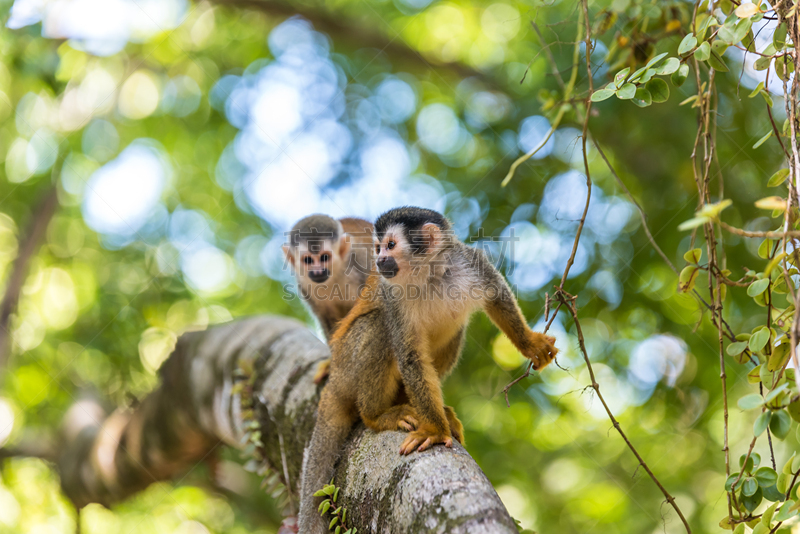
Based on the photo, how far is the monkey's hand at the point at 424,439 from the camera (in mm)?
1943

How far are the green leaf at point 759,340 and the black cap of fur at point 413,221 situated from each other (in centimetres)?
157

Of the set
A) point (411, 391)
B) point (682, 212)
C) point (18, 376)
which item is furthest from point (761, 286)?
point (18, 376)

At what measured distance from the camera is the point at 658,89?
1.86m

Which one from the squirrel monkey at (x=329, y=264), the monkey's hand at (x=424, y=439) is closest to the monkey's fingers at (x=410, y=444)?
the monkey's hand at (x=424, y=439)

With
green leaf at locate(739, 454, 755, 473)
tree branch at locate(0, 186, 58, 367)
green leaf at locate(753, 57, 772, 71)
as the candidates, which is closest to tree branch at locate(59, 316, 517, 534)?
green leaf at locate(739, 454, 755, 473)

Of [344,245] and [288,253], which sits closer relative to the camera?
[344,245]

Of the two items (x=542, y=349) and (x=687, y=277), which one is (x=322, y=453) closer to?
(x=542, y=349)

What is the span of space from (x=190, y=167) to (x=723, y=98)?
21.0 feet

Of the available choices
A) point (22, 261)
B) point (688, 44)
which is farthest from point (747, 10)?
point (22, 261)

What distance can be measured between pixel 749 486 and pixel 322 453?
5.21 ft

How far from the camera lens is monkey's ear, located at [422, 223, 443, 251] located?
8.93ft

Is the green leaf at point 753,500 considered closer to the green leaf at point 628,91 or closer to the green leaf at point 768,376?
the green leaf at point 768,376

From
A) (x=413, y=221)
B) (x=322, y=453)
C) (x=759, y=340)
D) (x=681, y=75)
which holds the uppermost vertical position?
(x=681, y=75)

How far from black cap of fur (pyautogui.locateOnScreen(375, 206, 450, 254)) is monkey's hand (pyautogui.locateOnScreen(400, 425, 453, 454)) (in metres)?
0.94
